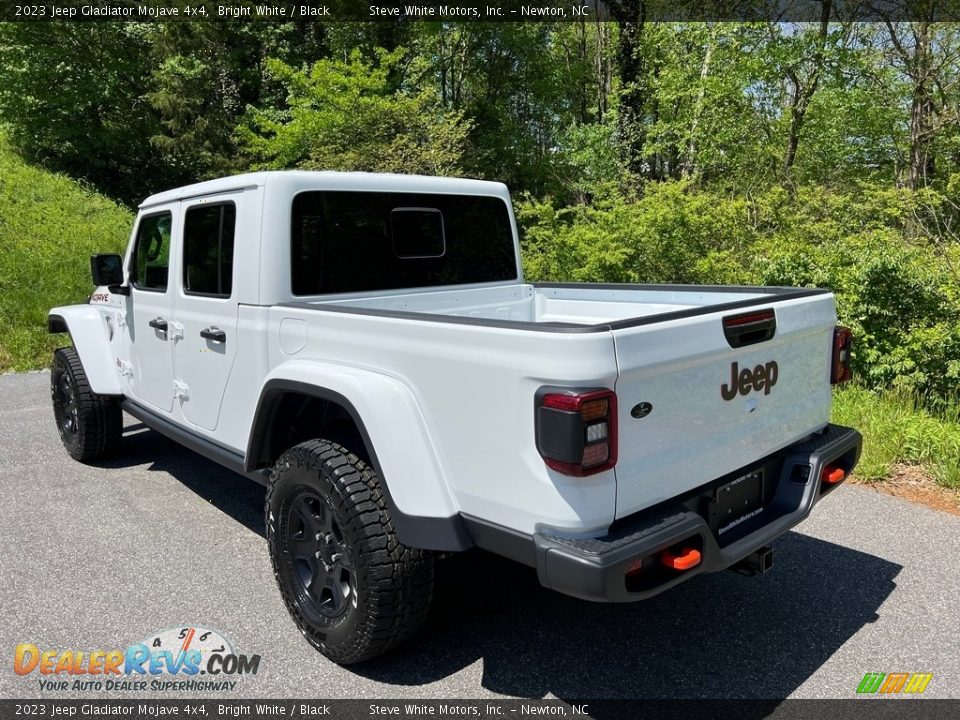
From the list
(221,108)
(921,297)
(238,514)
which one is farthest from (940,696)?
(221,108)

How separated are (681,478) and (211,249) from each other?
2.61 metres

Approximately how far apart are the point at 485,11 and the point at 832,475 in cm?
2416

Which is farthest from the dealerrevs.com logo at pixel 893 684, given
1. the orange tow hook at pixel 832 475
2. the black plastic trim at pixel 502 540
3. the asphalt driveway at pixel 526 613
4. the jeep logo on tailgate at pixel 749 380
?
the black plastic trim at pixel 502 540

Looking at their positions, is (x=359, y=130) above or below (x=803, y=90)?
below

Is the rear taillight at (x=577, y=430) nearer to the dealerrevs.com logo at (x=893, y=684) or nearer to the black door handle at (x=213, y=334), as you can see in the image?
the dealerrevs.com logo at (x=893, y=684)

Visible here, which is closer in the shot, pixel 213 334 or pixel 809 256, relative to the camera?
pixel 213 334

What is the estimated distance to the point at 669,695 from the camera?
2.61 meters

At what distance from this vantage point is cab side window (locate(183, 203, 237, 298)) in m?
3.45

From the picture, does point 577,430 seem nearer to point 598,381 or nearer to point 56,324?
point 598,381

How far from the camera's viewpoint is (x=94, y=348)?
491 cm

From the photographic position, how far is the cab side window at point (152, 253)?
4.11 meters

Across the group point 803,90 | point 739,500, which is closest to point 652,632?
point 739,500

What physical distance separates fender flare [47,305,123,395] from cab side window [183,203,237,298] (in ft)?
4.83

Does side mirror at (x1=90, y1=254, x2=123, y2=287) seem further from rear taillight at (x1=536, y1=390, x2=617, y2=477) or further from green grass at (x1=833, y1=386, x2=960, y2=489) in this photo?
green grass at (x1=833, y1=386, x2=960, y2=489)
